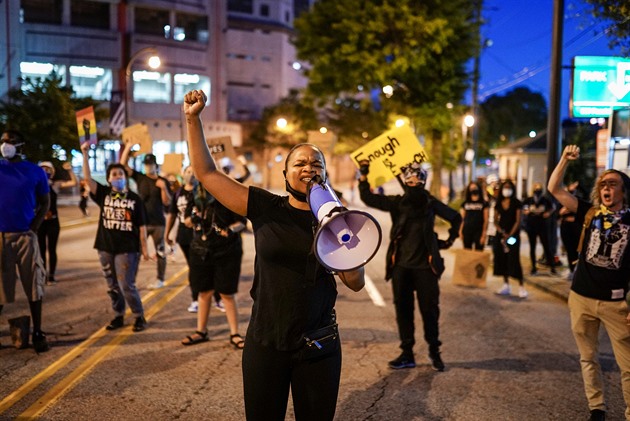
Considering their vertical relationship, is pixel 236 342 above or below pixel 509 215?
below

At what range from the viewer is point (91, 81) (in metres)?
44.3

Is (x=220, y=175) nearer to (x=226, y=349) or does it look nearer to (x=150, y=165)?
(x=226, y=349)

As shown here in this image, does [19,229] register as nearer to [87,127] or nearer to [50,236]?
[87,127]

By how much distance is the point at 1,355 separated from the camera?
20.1 feet

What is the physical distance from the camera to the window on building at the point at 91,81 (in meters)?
43.6

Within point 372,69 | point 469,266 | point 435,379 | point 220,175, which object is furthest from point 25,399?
point 372,69

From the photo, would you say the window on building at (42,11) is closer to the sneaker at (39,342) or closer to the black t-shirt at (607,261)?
the sneaker at (39,342)

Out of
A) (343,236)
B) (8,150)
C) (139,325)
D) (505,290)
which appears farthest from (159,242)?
(343,236)

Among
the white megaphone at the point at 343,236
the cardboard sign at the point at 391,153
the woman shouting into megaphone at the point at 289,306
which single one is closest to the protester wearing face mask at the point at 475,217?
the cardboard sign at the point at 391,153

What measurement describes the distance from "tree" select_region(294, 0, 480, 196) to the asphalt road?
1645 cm

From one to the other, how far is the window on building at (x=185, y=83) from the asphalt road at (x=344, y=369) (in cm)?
4208

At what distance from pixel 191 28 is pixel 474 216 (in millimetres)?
43967

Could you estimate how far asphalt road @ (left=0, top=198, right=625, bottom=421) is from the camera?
4.87 metres

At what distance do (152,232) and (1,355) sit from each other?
13.9ft
